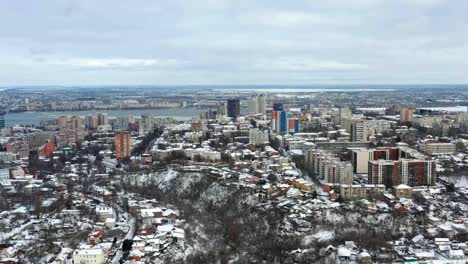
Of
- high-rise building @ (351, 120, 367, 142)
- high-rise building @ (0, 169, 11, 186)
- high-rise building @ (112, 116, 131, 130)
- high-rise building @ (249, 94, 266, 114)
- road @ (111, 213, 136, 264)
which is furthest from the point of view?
high-rise building @ (249, 94, 266, 114)

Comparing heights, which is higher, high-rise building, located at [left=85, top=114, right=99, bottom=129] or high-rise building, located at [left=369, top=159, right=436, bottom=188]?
high-rise building, located at [left=85, top=114, right=99, bottom=129]

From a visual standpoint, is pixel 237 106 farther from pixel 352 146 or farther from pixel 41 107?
pixel 41 107

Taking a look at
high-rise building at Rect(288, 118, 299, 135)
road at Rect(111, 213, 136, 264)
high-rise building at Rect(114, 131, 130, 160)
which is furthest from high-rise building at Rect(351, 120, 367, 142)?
road at Rect(111, 213, 136, 264)

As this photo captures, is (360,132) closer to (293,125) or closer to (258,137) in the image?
(258,137)

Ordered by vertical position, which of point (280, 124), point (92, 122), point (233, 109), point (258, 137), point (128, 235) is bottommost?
point (128, 235)

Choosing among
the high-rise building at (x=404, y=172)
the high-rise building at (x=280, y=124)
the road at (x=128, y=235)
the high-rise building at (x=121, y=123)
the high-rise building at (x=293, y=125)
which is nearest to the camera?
the road at (x=128, y=235)

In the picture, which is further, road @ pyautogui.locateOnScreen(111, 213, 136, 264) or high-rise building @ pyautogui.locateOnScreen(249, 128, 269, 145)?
high-rise building @ pyautogui.locateOnScreen(249, 128, 269, 145)

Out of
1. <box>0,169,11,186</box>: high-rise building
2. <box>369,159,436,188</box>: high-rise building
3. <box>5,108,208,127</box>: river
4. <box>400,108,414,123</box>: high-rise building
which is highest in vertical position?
<box>400,108,414,123</box>: high-rise building

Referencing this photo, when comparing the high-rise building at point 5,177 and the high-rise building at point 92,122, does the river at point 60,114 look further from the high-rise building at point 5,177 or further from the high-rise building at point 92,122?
the high-rise building at point 5,177

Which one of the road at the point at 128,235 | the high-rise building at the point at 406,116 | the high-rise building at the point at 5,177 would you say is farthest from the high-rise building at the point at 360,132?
the high-rise building at the point at 5,177

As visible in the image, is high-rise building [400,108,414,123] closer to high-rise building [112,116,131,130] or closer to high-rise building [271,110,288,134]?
high-rise building [271,110,288,134]

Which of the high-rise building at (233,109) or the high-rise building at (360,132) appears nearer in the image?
the high-rise building at (360,132)

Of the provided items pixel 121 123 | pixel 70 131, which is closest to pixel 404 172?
pixel 70 131
